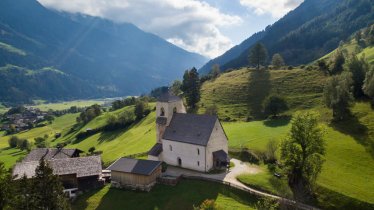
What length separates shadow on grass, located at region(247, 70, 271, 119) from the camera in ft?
387

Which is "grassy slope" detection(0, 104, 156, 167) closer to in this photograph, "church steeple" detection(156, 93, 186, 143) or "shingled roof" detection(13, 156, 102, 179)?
"church steeple" detection(156, 93, 186, 143)

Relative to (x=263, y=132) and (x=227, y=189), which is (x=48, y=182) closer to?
(x=227, y=189)

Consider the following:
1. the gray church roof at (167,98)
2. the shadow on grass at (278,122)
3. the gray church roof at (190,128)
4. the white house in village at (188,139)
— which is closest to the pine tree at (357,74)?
the shadow on grass at (278,122)

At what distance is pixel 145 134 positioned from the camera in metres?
113

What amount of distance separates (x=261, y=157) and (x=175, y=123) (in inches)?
778

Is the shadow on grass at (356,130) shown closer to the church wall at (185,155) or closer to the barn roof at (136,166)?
the church wall at (185,155)

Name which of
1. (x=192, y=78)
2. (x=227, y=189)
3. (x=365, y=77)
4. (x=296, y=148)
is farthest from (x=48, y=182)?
(x=192, y=78)

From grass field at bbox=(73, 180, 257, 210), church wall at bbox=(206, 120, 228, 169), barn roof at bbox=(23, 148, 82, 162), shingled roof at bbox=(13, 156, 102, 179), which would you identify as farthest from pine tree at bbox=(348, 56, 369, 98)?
barn roof at bbox=(23, 148, 82, 162)

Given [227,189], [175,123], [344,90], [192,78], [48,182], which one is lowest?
[227,189]

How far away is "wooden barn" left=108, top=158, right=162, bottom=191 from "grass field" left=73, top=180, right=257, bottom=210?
1.49 metres

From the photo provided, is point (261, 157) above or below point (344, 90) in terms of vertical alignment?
below

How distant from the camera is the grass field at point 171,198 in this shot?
55500mm

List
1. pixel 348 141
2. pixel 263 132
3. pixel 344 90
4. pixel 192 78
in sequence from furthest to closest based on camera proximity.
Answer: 1. pixel 192 78
2. pixel 263 132
3. pixel 344 90
4. pixel 348 141

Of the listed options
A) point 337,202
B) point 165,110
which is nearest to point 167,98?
point 165,110
